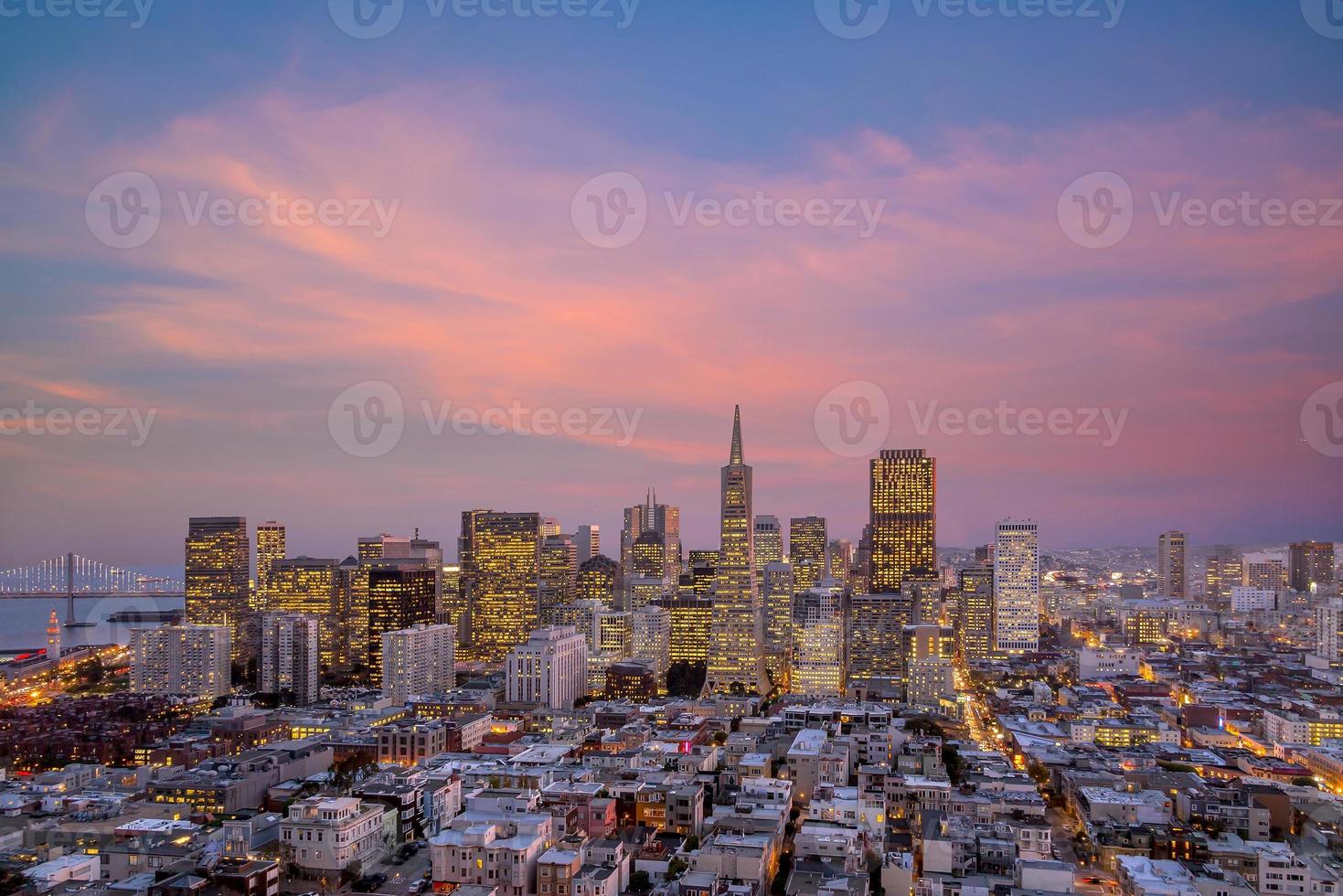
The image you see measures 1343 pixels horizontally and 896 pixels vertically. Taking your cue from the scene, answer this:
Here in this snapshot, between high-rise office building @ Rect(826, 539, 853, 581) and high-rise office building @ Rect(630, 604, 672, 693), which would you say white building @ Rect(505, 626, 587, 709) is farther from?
high-rise office building @ Rect(826, 539, 853, 581)

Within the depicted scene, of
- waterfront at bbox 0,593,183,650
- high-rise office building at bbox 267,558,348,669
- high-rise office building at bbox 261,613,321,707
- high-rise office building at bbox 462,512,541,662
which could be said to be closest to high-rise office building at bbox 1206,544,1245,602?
high-rise office building at bbox 462,512,541,662

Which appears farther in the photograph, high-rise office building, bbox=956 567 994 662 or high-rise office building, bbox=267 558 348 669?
high-rise office building, bbox=267 558 348 669

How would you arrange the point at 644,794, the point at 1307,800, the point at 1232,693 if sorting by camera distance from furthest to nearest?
the point at 1232,693, the point at 1307,800, the point at 644,794

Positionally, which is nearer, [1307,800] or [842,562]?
[1307,800]

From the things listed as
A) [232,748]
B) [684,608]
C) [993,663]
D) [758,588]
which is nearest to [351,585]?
[684,608]

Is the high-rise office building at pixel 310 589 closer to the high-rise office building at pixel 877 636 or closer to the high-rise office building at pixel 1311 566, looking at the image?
the high-rise office building at pixel 877 636

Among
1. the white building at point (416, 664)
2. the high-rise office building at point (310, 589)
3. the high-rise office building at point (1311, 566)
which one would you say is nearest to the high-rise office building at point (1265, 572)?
the high-rise office building at point (1311, 566)

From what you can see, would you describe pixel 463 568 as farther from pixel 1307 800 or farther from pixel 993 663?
pixel 1307 800
